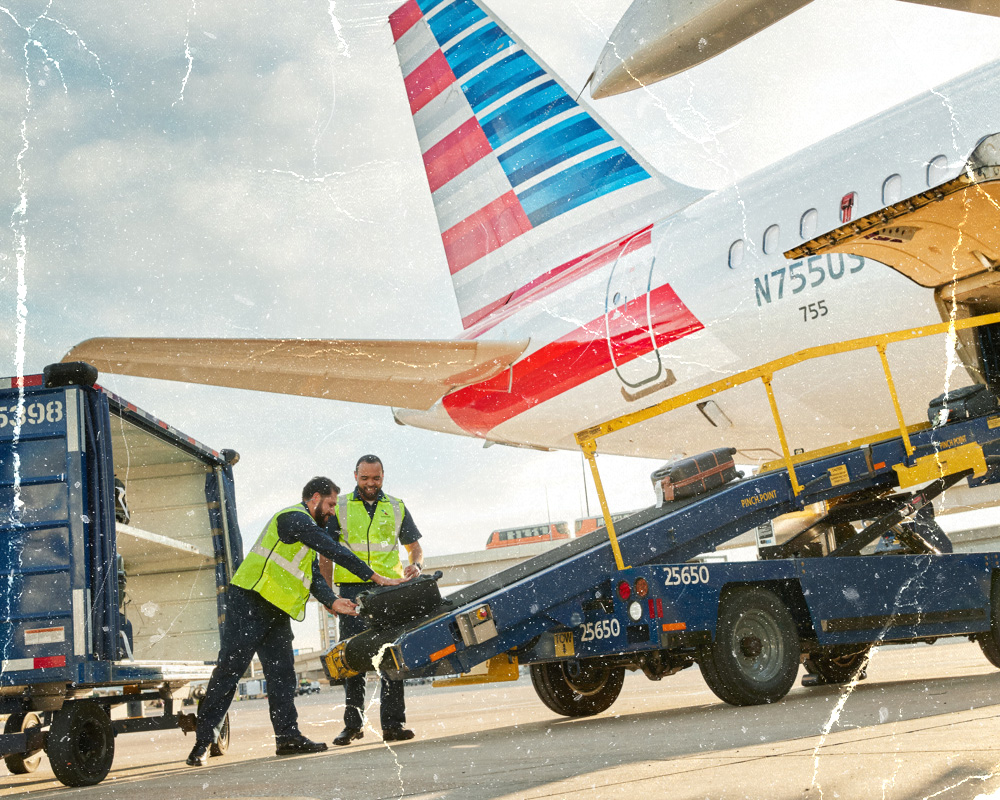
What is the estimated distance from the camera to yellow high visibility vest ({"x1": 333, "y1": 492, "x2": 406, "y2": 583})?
19.9 ft

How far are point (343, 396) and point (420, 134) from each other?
563 cm

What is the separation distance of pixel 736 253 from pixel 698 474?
3.02 metres

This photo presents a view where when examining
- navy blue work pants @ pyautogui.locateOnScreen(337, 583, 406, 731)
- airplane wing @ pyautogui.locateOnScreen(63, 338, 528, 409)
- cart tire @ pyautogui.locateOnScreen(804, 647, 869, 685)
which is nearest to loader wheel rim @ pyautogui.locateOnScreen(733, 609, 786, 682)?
cart tire @ pyautogui.locateOnScreen(804, 647, 869, 685)

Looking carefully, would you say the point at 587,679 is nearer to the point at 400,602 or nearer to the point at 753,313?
the point at 400,602

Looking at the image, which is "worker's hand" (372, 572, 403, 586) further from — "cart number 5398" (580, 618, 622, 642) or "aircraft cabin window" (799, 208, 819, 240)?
"aircraft cabin window" (799, 208, 819, 240)

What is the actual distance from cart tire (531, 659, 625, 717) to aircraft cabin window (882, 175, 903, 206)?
3.66 metres

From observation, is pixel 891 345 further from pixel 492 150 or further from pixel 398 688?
pixel 492 150

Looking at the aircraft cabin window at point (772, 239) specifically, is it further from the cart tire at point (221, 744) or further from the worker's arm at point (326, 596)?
the cart tire at point (221, 744)

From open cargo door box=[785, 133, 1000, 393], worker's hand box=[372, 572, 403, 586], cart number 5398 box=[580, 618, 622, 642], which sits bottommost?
cart number 5398 box=[580, 618, 622, 642]

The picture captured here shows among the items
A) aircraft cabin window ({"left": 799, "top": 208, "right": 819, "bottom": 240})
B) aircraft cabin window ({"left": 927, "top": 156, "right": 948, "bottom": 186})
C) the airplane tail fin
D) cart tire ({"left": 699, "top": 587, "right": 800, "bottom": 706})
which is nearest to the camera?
cart tire ({"left": 699, "top": 587, "right": 800, "bottom": 706})

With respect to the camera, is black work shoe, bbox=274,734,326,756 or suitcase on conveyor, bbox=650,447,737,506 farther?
suitcase on conveyor, bbox=650,447,737,506

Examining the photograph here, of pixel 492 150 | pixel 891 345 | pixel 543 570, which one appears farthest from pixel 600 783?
pixel 492 150

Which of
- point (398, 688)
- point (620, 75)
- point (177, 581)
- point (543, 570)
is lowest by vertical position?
point (398, 688)

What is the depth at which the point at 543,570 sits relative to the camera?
5457 millimetres
